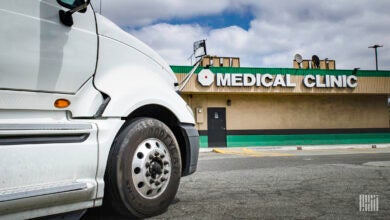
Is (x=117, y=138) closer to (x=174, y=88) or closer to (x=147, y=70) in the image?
(x=147, y=70)

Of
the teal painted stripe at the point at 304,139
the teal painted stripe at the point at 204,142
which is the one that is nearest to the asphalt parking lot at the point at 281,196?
the teal painted stripe at the point at 204,142

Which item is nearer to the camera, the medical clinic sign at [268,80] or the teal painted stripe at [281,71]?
the teal painted stripe at [281,71]

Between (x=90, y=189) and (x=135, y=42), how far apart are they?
146cm

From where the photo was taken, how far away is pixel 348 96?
73.8 feet

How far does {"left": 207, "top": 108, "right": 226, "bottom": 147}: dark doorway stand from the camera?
66.0 feet

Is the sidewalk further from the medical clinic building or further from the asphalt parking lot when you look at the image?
the asphalt parking lot

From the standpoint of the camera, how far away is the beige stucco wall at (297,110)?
20.6m

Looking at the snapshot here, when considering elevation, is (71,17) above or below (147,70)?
above

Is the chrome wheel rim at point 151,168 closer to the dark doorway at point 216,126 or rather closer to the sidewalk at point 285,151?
the sidewalk at point 285,151

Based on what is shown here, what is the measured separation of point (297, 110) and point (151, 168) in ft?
66.1

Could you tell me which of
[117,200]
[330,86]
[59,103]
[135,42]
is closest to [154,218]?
[117,200]

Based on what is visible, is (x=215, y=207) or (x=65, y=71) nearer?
(x=65, y=71)

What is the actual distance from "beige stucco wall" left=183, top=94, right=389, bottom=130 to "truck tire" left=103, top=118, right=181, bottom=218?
16.9m

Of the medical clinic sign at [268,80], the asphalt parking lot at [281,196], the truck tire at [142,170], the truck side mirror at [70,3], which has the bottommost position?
the asphalt parking lot at [281,196]
